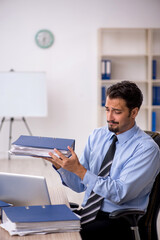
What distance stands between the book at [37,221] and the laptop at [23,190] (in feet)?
0.44

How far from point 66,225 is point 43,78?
14.9 feet

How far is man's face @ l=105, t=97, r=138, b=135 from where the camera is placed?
195 centimetres

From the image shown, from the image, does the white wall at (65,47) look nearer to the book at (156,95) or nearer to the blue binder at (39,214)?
the book at (156,95)

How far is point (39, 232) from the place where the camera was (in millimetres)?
1457

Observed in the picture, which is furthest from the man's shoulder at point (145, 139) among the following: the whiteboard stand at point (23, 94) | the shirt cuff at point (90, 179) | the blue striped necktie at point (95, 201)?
the whiteboard stand at point (23, 94)

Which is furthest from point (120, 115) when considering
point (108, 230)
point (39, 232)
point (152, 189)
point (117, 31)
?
point (117, 31)

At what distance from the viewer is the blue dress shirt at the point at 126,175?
1784mm

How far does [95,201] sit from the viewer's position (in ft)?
6.29

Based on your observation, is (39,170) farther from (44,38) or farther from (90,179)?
(90,179)

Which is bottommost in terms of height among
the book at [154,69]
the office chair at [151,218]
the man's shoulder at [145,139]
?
the office chair at [151,218]

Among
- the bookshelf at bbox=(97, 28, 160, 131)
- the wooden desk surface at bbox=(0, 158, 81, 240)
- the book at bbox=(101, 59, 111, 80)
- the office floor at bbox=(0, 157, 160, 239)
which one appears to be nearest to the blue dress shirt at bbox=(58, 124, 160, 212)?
the wooden desk surface at bbox=(0, 158, 81, 240)

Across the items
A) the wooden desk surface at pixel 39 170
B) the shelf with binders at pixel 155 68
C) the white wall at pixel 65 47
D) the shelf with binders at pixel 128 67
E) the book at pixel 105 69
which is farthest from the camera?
the shelf with binders at pixel 128 67

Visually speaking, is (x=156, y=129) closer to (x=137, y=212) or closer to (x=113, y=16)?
(x=113, y=16)

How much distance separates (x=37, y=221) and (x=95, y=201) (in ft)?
1.74
